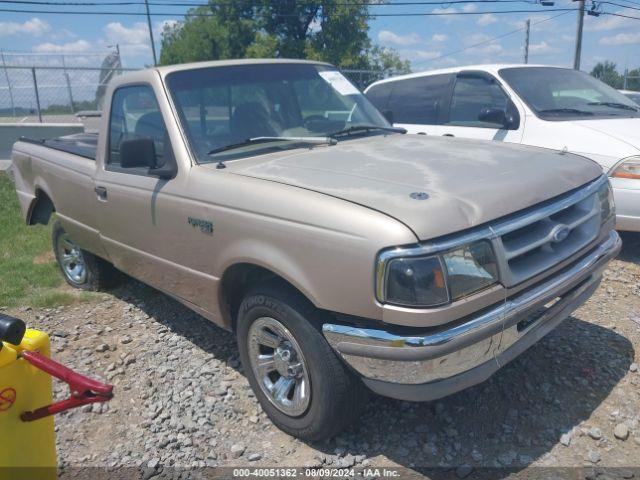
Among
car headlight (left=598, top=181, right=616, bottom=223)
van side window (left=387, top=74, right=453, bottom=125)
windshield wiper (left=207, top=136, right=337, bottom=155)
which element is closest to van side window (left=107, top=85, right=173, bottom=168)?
windshield wiper (left=207, top=136, right=337, bottom=155)

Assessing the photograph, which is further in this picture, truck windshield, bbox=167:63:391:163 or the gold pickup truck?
truck windshield, bbox=167:63:391:163

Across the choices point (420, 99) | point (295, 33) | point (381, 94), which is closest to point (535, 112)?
point (420, 99)

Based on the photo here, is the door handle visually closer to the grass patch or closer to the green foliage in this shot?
the grass patch

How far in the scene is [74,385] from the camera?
203 centimetres

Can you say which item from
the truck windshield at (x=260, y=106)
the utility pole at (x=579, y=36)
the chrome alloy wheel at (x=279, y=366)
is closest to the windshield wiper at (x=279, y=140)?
the truck windshield at (x=260, y=106)

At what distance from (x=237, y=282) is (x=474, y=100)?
4.37m

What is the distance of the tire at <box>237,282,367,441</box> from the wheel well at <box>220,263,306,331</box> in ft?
0.35

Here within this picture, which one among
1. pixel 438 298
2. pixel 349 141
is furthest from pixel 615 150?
pixel 438 298

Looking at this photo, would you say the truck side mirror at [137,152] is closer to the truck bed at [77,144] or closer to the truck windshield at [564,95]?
the truck bed at [77,144]

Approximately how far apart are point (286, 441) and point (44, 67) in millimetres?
13351

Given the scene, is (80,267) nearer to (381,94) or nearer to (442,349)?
(442,349)

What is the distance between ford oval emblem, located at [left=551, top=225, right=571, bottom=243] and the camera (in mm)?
2646

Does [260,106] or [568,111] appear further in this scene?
[568,111]

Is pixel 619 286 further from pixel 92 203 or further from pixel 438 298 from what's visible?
pixel 92 203
